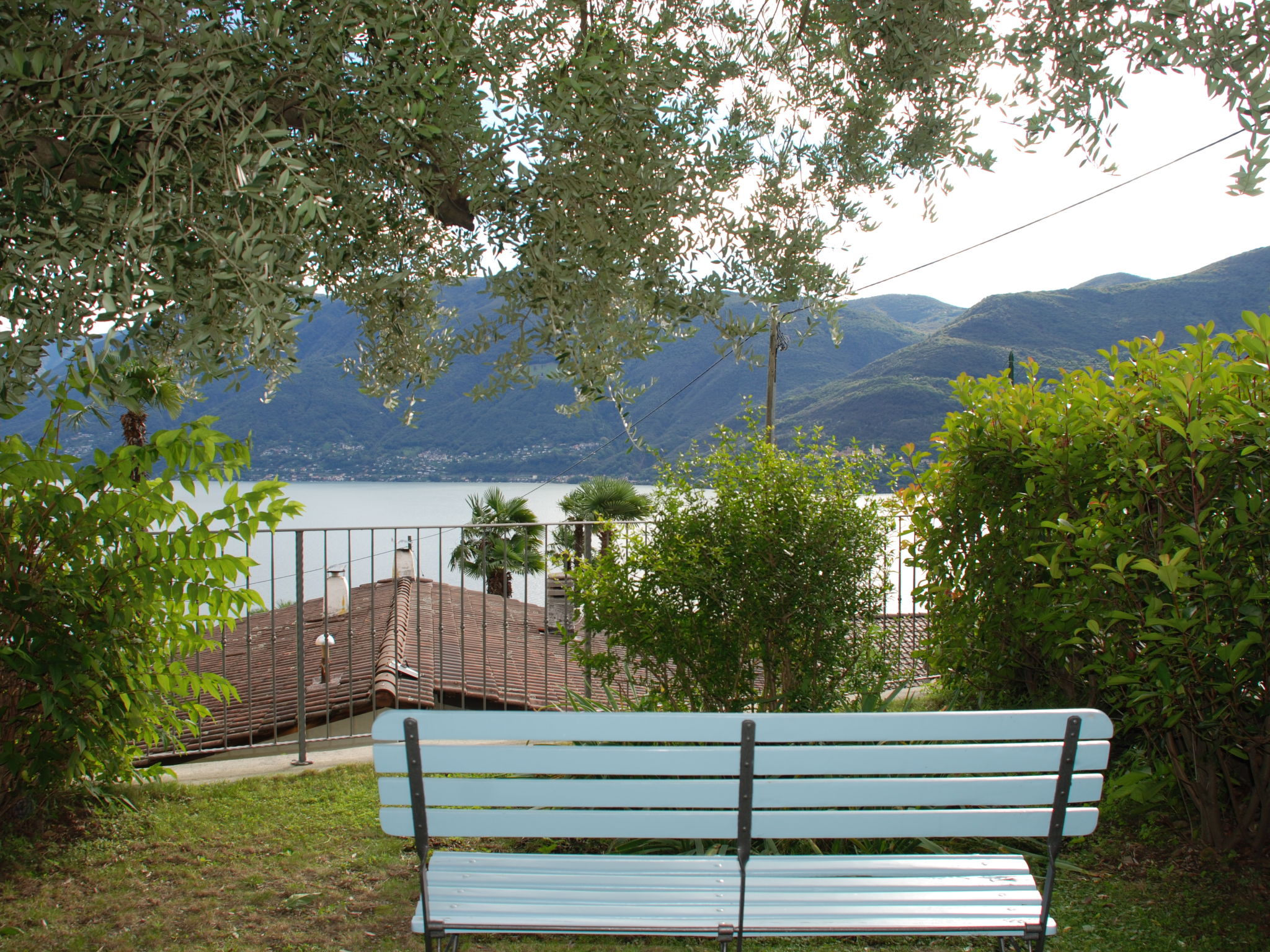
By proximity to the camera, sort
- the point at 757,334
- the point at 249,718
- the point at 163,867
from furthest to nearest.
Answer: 1. the point at 249,718
2. the point at 163,867
3. the point at 757,334

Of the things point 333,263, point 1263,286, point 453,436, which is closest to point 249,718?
point 333,263

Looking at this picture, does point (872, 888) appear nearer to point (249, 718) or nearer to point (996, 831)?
point (996, 831)

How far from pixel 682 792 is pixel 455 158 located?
5.66 feet

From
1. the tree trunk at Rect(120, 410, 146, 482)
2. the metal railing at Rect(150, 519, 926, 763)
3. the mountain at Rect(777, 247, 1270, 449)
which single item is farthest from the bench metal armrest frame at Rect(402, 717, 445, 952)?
the mountain at Rect(777, 247, 1270, 449)

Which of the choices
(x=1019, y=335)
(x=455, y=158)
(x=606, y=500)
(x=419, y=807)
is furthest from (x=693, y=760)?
(x=1019, y=335)

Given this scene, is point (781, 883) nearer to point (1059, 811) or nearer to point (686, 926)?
point (686, 926)

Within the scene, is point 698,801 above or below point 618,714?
below

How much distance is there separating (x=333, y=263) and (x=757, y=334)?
4.11 ft

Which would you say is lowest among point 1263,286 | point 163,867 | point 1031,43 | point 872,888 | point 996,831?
point 163,867

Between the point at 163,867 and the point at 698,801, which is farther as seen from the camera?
the point at 163,867

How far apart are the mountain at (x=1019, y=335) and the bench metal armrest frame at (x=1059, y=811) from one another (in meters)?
50.4

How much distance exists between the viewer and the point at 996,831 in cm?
212

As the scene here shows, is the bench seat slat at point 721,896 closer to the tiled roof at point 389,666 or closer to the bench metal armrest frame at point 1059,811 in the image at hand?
the bench metal armrest frame at point 1059,811

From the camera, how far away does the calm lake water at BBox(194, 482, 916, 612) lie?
4.71 m
